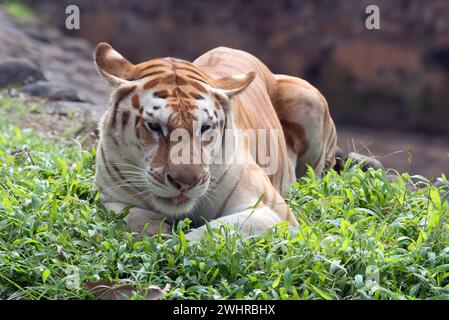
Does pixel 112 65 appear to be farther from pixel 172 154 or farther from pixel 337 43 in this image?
pixel 337 43

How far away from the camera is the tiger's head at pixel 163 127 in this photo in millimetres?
4129

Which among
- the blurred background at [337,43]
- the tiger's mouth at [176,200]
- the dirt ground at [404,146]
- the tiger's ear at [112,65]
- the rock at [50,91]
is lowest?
the dirt ground at [404,146]

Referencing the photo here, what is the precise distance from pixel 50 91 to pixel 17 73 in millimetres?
491

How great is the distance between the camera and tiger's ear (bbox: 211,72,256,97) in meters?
4.50

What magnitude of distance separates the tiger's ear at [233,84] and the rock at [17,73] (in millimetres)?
3871

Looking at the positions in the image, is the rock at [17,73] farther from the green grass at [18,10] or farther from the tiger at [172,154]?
the green grass at [18,10]

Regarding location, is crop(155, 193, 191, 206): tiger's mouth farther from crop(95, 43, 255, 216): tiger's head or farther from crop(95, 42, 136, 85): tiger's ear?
crop(95, 42, 136, 85): tiger's ear

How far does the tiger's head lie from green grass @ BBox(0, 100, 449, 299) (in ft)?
0.68

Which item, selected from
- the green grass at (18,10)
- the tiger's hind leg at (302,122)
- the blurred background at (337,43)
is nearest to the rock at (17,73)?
the tiger's hind leg at (302,122)

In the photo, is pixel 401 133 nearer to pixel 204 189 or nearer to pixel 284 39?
pixel 284 39

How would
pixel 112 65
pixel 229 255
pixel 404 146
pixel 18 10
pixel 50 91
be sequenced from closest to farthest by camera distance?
pixel 229 255 < pixel 112 65 < pixel 50 91 < pixel 404 146 < pixel 18 10

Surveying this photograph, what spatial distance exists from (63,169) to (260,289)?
184 cm

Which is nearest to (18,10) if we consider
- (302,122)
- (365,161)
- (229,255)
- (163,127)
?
(302,122)

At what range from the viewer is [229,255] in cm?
402
